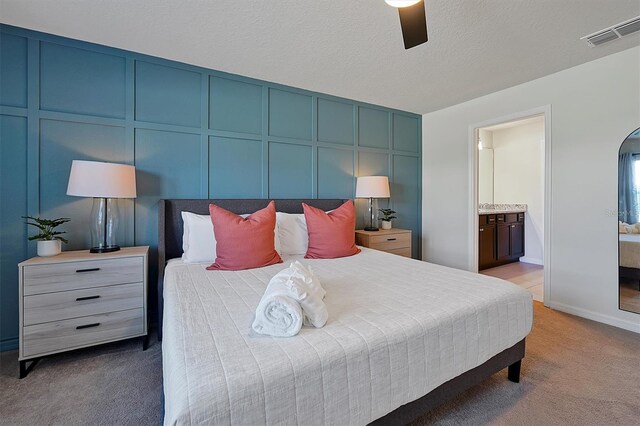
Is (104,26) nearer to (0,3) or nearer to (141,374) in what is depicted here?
(0,3)

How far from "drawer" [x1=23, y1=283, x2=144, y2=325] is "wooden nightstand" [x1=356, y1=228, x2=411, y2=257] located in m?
2.32

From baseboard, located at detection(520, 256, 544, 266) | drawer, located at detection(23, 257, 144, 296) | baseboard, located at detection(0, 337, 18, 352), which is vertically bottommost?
baseboard, located at detection(0, 337, 18, 352)

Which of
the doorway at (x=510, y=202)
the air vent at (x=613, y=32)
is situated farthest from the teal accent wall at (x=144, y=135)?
the air vent at (x=613, y=32)

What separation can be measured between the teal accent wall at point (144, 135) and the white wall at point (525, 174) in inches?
146

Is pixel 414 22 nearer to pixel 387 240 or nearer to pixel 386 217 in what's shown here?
pixel 387 240

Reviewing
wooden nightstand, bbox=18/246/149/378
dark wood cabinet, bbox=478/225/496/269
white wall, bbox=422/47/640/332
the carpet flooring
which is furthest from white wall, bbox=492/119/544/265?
wooden nightstand, bbox=18/246/149/378

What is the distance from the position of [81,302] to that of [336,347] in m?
2.01

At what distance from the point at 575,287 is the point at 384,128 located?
285 cm

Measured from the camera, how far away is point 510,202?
5652 mm

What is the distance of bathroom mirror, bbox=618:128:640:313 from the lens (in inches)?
101

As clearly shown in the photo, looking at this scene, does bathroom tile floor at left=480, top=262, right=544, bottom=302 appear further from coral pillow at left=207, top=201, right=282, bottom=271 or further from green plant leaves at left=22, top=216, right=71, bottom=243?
green plant leaves at left=22, top=216, right=71, bottom=243

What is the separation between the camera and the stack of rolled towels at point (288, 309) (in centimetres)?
109

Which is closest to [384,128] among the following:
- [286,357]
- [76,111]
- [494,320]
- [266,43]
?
[266,43]

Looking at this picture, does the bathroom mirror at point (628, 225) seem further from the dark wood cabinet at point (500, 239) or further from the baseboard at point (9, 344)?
the baseboard at point (9, 344)
